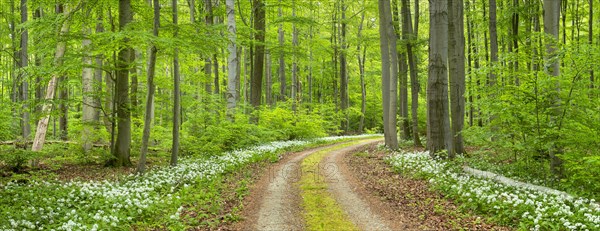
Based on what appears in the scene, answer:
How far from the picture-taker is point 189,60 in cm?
1555

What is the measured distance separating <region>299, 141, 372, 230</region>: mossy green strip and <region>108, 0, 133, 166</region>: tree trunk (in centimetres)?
637

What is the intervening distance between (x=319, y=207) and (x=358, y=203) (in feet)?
3.29

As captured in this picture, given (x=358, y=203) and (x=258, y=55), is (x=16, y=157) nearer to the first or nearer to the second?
(x=358, y=203)

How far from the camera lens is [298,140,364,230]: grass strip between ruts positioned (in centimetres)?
697

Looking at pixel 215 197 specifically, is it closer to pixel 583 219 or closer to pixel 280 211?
pixel 280 211

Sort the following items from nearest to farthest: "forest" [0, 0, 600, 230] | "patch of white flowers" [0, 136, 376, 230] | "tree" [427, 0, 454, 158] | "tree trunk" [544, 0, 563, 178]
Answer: "patch of white flowers" [0, 136, 376, 230] < "forest" [0, 0, 600, 230] < "tree trunk" [544, 0, 563, 178] < "tree" [427, 0, 454, 158]

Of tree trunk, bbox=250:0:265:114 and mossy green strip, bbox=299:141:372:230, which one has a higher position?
tree trunk, bbox=250:0:265:114

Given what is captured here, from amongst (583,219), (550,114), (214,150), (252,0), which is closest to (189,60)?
(214,150)

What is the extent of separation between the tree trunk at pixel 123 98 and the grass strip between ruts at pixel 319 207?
20.8ft

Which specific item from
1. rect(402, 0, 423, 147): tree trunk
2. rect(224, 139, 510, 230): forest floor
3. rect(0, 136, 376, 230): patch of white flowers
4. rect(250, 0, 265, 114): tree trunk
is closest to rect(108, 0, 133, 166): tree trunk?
rect(0, 136, 376, 230): patch of white flowers

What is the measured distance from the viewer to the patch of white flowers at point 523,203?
5.96 m

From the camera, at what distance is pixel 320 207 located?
317 inches

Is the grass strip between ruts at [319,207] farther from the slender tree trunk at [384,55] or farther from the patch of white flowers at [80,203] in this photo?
the slender tree trunk at [384,55]

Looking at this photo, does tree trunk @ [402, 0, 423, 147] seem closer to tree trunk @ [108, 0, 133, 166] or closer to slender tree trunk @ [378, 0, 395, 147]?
slender tree trunk @ [378, 0, 395, 147]
